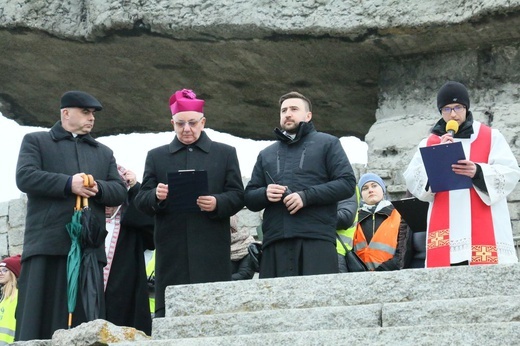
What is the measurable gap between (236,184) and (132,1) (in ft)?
9.18

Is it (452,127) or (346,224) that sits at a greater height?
(452,127)

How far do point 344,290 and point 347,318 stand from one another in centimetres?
32

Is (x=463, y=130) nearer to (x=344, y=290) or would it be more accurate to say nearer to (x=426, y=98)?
(x=344, y=290)

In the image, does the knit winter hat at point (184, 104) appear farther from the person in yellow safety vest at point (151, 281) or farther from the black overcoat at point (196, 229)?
the person in yellow safety vest at point (151, 281)

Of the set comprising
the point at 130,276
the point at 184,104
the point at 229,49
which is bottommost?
the point at 130,276

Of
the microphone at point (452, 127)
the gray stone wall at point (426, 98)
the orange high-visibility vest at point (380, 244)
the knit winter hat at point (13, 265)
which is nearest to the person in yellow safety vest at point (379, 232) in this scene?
the orange high-visibility vest at point (380, 244)

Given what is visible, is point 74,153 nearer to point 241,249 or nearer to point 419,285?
point 241,249

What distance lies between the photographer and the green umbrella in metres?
7.64

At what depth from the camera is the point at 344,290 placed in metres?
6.33

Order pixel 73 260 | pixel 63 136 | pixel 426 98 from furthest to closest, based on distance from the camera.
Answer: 1. pixel 426 98
2. pixel 63 136
3. pixel 73 260

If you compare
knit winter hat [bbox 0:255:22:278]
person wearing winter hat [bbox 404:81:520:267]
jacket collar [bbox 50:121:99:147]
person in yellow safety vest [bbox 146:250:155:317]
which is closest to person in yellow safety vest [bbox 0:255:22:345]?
knit winter hat [bbox 0:255:22:278]

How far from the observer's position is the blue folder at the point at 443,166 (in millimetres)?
7289

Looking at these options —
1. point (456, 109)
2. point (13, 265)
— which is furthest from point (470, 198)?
point (13, 265)

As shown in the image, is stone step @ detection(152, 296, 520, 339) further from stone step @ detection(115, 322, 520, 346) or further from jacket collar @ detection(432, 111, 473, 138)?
jacket collar @ detection(432, 111, 473, 138)
